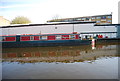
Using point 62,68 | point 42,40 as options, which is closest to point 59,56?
point 62,68

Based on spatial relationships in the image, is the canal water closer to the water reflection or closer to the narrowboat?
the water reflection

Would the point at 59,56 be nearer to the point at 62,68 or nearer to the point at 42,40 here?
the point at 62,68

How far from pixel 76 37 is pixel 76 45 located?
1.19 m

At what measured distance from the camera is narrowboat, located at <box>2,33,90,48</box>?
15.0 meters

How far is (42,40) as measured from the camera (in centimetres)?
1529

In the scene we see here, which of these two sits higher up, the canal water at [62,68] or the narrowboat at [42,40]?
the narrowboat at [42,40]

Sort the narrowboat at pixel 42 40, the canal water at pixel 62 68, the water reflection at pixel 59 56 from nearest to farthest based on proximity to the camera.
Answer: the canal water at pixel 62 68 < the water reflection at pixel 59 56 < the narrowboat at pixel 42 40

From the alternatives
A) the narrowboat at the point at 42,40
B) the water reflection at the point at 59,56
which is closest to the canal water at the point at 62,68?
the water reflection at the point at 59,56

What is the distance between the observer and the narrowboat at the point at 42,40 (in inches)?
591

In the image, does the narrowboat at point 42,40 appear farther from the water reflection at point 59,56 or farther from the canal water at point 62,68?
the canal water at point 62,68

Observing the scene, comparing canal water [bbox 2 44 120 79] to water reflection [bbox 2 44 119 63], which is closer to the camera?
canal water [bbox 2 44 120 79]

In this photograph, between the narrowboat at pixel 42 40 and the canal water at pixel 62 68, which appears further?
the narrowboat at pixel 42 40

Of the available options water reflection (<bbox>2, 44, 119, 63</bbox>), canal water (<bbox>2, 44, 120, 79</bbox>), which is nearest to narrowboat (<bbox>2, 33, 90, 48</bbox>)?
water reflection (<bbox>2, 44, 119, 63</bbox>)

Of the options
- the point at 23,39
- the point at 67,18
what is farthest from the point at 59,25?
the point at 67,18
